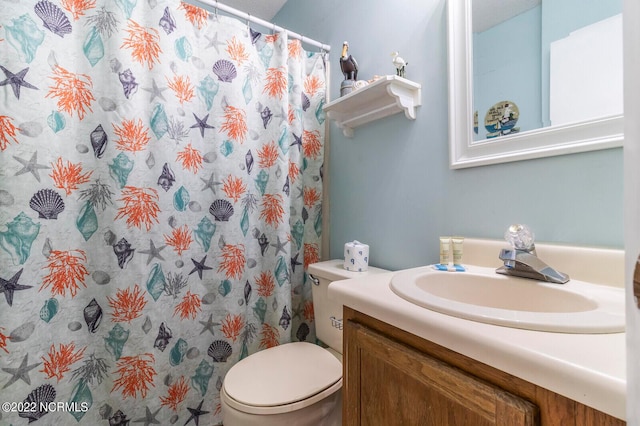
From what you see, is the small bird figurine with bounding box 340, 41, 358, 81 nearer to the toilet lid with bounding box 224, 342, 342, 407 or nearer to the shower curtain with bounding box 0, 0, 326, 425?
the shower curtain with bounding box 0, 0, 326, 425

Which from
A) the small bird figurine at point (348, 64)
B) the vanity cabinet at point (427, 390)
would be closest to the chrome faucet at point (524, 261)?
the vanity cabinet at point (427, 390)

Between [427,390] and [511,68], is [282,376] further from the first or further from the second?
[511,68]

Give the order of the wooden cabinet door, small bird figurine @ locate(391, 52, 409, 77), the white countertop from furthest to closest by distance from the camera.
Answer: small bird figurine @ locate(391, 52, 409, 77), the wooden cabinet door, the white countertop

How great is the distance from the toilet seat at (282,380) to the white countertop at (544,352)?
56 cm

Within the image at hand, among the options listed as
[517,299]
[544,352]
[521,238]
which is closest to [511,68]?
[521,238]

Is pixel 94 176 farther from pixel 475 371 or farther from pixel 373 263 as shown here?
pixel 475 371

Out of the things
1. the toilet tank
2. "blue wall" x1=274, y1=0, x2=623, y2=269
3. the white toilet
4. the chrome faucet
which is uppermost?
"blue wall" x1=274, y1=0, x2=623, y2=269

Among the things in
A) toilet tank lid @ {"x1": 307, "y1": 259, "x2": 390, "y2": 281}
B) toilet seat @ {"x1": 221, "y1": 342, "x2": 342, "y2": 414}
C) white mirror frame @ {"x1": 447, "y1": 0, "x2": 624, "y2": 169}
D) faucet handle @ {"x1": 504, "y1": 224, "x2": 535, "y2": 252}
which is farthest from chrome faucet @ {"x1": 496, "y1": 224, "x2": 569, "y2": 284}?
toilet seat @ {"x1": 221, "y1": 342, "x2": 342, "y2": 414}

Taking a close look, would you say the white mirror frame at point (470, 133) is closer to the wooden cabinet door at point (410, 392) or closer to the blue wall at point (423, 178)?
the blue wall at point (423, 178)

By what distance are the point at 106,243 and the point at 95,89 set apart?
0.60m

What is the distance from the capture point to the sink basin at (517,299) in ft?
1.46

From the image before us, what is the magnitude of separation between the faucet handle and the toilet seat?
0.72 metres

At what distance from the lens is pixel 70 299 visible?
106 cm

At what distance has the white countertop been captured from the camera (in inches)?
12.8
